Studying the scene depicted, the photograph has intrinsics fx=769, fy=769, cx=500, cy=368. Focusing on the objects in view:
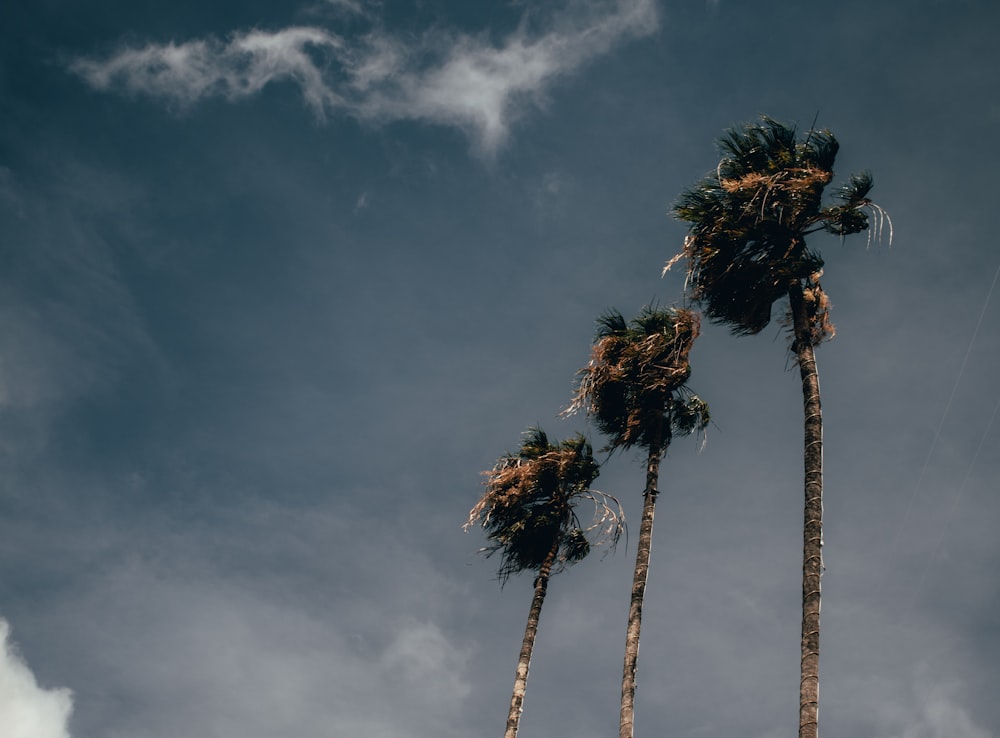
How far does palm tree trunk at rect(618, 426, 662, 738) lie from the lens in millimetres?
17625

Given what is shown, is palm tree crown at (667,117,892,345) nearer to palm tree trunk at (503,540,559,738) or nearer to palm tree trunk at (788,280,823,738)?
palm tree trunk at (788,280,823,738)

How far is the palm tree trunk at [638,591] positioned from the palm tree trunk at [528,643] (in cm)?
306

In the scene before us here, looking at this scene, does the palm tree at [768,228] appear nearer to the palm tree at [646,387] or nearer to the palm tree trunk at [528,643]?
the palm tree at [646,387]

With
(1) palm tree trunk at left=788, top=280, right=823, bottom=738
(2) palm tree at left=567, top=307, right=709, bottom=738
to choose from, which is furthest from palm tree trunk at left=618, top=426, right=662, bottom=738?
(1) palm tree trunk at left=788, top=280, right=823, bottom=738

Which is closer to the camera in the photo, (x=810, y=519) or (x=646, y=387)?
(x=810, y=519)

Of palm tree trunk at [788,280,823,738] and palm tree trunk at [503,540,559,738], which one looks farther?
palm tree trunk at [503,540,559,738]

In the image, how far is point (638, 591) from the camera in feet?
63.7

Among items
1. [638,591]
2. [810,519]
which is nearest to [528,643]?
[638,591]

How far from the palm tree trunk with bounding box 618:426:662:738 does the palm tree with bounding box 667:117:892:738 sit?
15.1 ft

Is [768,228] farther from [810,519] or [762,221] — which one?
[810,519]

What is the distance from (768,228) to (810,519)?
7436mm

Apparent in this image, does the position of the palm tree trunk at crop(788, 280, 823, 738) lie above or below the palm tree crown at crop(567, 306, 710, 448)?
below

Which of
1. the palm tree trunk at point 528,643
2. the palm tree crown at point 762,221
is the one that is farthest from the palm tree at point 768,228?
the palm tree trunk at point 528,643

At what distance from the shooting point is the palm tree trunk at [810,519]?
40.9ft
